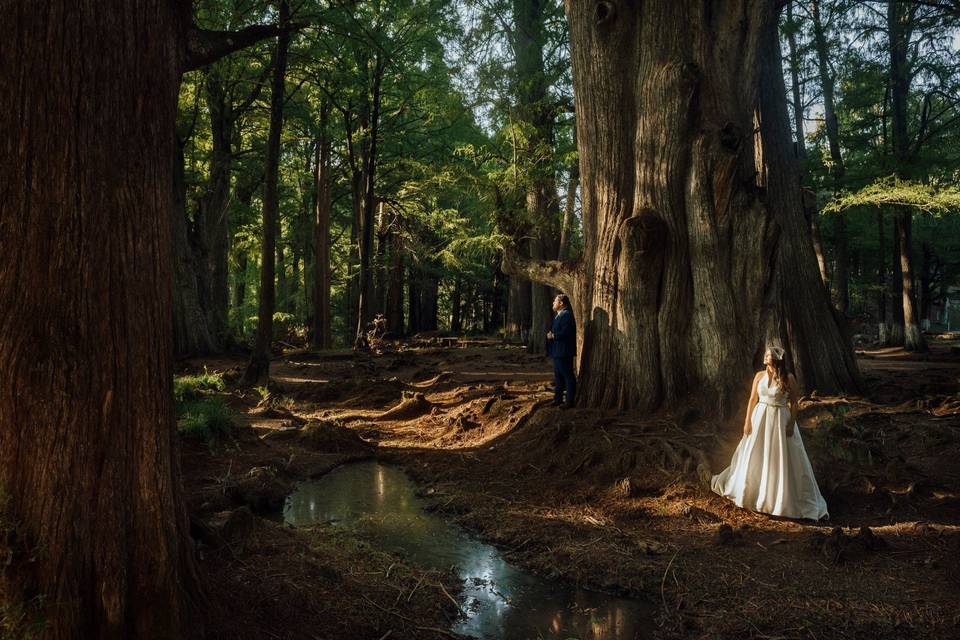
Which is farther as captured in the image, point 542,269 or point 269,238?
point 269,238

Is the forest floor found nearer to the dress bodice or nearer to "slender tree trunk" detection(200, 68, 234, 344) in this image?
the dress bodice

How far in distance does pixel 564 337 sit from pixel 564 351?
9.6 inches

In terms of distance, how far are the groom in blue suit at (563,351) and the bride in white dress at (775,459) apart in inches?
137

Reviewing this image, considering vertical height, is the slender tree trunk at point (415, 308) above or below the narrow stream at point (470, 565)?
above

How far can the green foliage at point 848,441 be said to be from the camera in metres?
7.55

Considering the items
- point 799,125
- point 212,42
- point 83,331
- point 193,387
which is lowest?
point 193,387

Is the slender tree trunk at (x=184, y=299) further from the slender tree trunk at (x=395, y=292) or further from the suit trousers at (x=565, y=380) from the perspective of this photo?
the slender tree trunk at (x=395, y=292)

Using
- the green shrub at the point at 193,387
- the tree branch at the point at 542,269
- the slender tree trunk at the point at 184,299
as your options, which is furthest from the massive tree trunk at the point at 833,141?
the slender tree trunk at the point at 184,299

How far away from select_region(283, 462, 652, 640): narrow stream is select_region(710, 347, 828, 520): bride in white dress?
94.1 inches

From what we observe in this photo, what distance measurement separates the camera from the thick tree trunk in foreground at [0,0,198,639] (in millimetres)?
2834

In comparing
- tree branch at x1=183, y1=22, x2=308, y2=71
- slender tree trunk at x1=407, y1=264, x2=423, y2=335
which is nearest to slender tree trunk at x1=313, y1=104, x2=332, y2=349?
slender tree trunk at x1=407, y1=264, x2=423, y2=335

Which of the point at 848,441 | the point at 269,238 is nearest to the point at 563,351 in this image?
the point at 848,441

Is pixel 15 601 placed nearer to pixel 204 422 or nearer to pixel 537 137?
pixel 204 422

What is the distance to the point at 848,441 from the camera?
7676 mm
